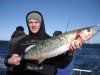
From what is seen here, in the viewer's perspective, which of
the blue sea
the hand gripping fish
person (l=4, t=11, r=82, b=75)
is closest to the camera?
the hand gripping fish

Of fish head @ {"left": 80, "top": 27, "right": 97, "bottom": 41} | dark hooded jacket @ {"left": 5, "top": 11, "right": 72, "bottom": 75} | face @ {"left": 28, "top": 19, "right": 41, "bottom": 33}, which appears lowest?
dark hooded jacket @ {"left": 5, "top": 11, "right": 72, "bottom": 75}

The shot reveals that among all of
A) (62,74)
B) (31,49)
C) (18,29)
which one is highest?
(18,29)

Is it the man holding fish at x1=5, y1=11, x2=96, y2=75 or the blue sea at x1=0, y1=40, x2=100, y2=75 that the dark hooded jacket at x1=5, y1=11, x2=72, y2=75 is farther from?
the blue sea at x1=0, y1=40, x2=100, y2=75

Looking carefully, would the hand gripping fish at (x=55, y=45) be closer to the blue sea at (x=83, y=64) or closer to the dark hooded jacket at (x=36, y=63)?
the dark hooded jacket at (x=36, y=63)

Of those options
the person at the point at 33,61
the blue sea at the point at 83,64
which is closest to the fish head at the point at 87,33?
the person at the point at 33,61

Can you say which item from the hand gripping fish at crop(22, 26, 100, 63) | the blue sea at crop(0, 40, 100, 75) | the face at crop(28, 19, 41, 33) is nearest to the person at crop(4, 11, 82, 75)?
the face at crop(28, 19, 41, 33)

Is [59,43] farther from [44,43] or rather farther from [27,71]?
[27,71]

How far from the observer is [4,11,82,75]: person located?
3.82 metres

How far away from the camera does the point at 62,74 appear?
5.73 meters

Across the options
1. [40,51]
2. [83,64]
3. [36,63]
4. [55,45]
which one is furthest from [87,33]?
[83,64]

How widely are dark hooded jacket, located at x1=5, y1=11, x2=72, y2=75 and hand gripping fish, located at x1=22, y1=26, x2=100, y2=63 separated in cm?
18

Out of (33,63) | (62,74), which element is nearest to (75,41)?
(33,63)

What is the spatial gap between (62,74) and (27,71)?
1.99 metres

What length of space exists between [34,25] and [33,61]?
56 cm
